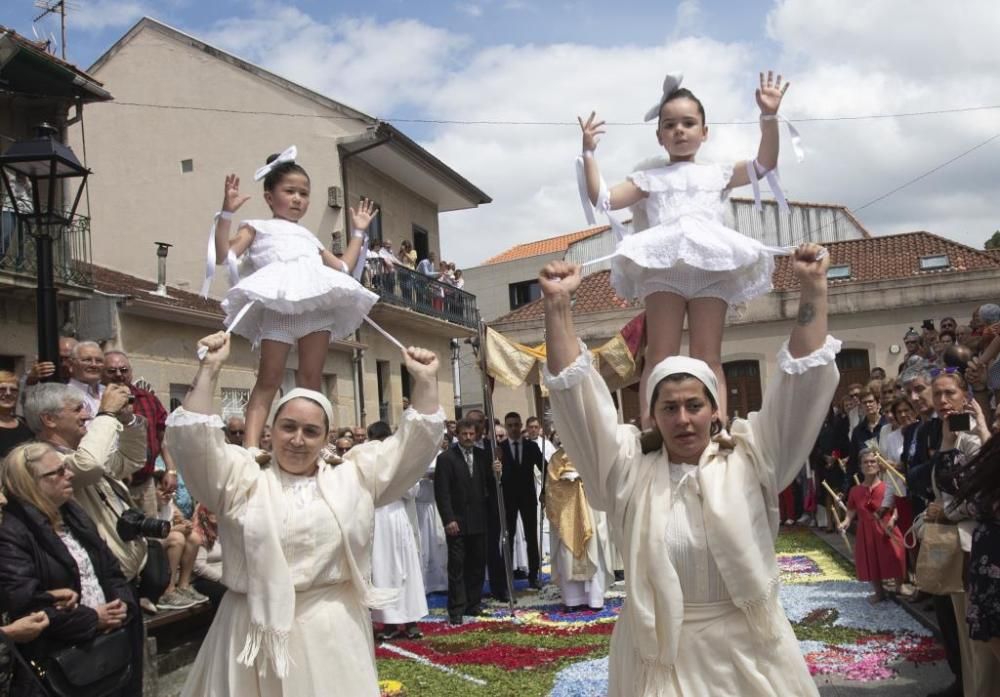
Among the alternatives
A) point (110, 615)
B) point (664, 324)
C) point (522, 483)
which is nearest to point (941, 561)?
point (664, 324)

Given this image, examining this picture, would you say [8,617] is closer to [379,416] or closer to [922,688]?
[922,688]

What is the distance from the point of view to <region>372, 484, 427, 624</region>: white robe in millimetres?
8664

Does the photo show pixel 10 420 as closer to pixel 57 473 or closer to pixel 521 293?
pixel 57 473

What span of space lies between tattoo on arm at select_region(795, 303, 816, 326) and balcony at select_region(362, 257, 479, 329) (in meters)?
15.7

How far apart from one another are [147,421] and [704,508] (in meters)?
4.54

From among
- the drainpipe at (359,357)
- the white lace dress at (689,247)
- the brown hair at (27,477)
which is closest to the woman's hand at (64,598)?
the brown hair at (27,477)

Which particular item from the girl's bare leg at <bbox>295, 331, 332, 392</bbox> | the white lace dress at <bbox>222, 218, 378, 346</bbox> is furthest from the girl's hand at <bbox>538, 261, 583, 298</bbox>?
the girl's bare leg at <bbox>295, 331, 332, 392</bbox>

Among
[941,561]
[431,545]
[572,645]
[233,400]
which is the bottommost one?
[572,645]

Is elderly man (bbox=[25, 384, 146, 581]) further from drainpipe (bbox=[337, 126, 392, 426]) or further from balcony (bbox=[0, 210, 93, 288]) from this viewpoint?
drainpipe (bbox=[337, 126, 392, 426])

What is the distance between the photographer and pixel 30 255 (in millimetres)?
12062

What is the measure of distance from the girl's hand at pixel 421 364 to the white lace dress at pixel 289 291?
624 mm

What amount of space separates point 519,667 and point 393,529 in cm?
239

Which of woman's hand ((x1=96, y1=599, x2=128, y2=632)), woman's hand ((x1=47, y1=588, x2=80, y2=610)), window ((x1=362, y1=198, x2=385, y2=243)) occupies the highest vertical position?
window ((x1=362, y1=198, x2=385, y2=243))

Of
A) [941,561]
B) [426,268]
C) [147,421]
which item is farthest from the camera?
[426,268]
